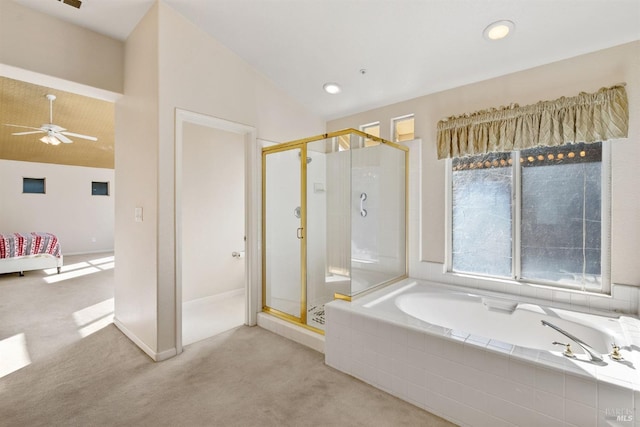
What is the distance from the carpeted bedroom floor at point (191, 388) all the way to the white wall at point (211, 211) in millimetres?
1171

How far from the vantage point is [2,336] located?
2686 mm

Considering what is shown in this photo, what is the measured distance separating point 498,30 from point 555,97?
29.2 inches

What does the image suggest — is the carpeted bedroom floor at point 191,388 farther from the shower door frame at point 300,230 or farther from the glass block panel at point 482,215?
the glass block panel at point 482,215

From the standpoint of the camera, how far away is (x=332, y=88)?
3.05 meters

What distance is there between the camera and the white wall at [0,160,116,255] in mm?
6492

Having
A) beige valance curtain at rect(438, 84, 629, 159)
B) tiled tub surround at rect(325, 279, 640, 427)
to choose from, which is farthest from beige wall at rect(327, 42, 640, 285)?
tiled tub surround at rect(325, 279, 640, 427)

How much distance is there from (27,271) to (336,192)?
6.25 metres

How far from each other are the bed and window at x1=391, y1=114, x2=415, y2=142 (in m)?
6.35

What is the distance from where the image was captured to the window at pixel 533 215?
220cm

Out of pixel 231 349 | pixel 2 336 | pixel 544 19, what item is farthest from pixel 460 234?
pixel 2 336

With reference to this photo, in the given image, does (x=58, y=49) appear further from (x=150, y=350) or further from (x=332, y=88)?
(x=150, y=350)

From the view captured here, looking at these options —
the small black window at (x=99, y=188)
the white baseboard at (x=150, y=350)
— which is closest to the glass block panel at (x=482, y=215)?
the white baseboard at (x=150, y=350)

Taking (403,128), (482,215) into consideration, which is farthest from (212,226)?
(482,215)

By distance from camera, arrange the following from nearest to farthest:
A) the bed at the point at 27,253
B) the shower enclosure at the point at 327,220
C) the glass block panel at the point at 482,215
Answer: the glass block panel at the point at 482,215 → the shower enclosure at the point at 327,220 → the bed at the point at 27,253
